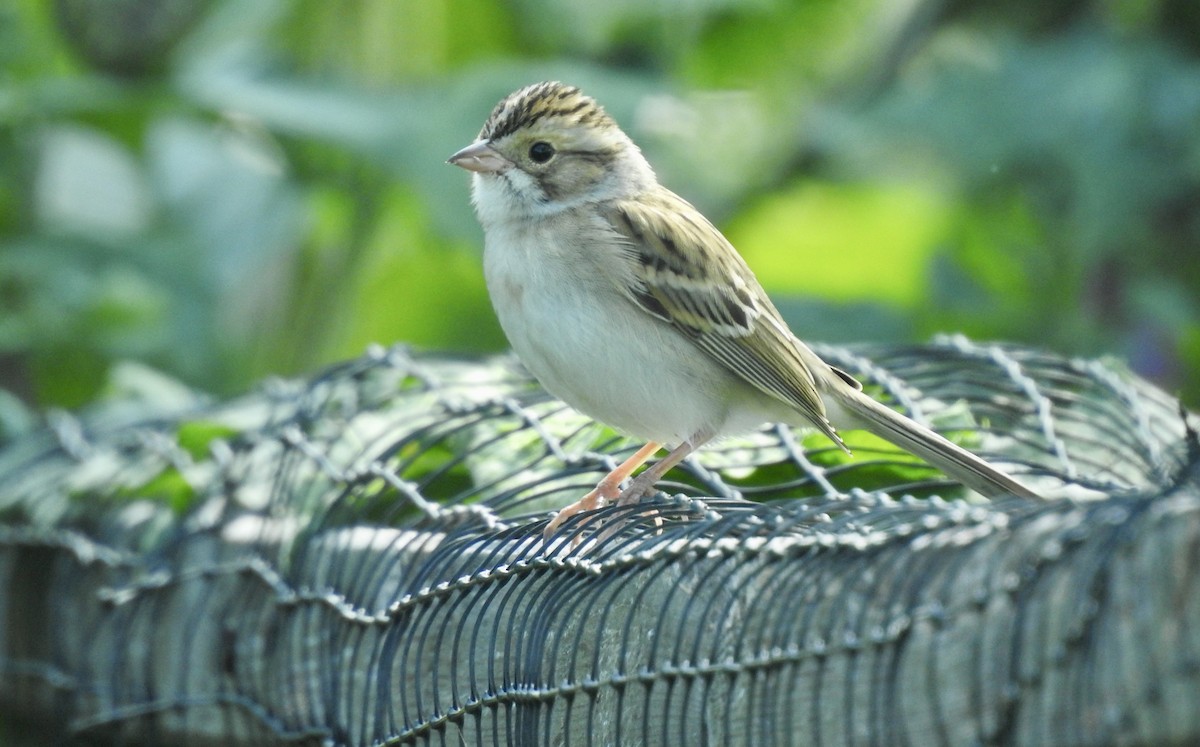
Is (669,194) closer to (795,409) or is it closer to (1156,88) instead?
(795,409)

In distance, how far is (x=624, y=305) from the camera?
107 inches

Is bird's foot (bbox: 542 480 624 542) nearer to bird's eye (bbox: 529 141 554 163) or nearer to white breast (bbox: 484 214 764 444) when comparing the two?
white breast (bbox: 484 214 764 444)

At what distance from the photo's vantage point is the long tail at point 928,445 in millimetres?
2283

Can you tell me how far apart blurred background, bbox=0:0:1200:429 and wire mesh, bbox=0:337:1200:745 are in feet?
3.08

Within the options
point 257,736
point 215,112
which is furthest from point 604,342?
point 215,112

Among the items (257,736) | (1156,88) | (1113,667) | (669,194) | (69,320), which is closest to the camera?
(1113,667)

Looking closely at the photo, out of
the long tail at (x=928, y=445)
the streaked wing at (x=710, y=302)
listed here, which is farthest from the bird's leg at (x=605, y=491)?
the long tail at (x=928, y=445)

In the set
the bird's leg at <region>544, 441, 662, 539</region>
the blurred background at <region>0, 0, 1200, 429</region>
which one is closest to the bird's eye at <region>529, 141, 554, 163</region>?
the bird's leg at <region>544, 441, 662, 539</region>

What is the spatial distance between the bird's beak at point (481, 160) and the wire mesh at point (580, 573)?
451 mm

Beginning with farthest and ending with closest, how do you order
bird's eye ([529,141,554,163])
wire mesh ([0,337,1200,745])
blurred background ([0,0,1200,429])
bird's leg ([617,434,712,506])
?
1. blurred background ([0,0,1200,429])
2. bird's eye ([529,141,554,163])
3. bird's leg ([617,434,712,506])
4. wire mesh ([0,337,1200,745])

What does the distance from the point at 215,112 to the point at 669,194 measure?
2.32 m

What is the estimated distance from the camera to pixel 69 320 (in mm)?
4324

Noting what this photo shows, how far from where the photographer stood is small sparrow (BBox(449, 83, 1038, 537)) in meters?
2.62

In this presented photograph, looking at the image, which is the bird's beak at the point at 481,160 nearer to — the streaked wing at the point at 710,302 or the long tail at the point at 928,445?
the streaked wing at the point at 710,302
